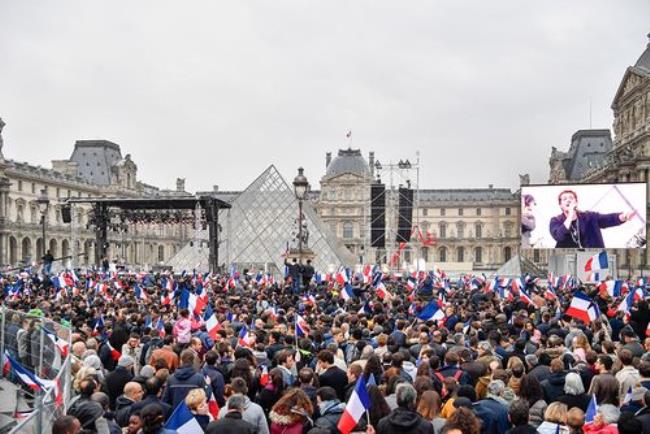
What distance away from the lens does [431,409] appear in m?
4.66

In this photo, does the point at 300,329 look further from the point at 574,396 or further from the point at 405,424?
the point at 405,424

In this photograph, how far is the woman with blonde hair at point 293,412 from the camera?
14.8 ft

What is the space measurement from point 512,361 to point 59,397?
11.7 ft

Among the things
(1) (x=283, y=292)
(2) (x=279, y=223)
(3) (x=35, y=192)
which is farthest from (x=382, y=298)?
(3) (x=35, y=192)

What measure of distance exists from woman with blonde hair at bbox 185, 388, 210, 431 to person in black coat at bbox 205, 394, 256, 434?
21cm

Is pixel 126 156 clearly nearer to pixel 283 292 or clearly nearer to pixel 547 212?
pixel 547 212

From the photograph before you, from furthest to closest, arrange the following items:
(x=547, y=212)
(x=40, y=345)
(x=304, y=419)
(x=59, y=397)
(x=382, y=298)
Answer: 1. (x=547, y=212)
2. (x=382, y=298)
3. (x=40, y=345)
4. (x=59, y=397)
5. (x=304, y=419)

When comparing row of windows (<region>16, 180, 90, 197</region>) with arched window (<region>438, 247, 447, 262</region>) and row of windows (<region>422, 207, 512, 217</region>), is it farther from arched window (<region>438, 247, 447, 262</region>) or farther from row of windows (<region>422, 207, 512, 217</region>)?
Answer: arched window (<region>438, 247, 447, 262</region>)

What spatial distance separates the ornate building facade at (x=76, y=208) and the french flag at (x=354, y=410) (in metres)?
48.6

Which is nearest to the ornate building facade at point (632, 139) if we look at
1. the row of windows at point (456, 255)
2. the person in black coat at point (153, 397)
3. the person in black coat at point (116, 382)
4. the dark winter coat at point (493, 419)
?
the row of windows at point (456, 255)

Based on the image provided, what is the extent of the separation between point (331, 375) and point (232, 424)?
168cm

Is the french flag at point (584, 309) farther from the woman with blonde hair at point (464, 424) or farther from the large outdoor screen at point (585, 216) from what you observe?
the large outdoor screen at point (585, 216)

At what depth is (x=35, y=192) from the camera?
210ft

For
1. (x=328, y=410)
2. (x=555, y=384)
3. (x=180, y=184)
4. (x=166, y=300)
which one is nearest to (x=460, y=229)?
(x=180, y=184)
